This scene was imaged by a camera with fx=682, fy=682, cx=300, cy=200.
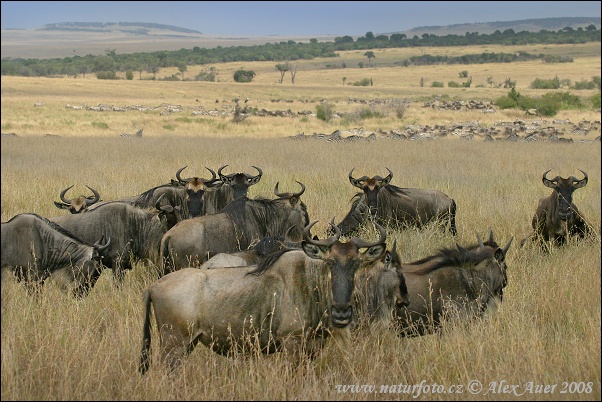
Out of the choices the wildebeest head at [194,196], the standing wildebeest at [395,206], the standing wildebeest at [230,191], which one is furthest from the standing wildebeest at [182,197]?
the standing wildebeest at [395,206]

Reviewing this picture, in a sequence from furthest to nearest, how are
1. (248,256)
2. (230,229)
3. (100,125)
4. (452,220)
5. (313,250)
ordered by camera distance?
(100,125), (452,220), (230,229), (248,256), (313,250)

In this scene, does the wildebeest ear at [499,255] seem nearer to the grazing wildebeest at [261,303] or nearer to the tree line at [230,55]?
the grazing wildebeest at [261,303]

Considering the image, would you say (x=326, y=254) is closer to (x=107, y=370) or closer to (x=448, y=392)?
(x=448, y=392)

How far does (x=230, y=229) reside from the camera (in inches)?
295

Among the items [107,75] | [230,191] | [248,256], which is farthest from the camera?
[107,75]

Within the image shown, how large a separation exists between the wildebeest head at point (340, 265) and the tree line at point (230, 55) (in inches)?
3118

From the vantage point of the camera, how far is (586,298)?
596cm

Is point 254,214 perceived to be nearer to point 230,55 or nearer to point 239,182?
point 239,182

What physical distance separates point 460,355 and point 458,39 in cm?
14198

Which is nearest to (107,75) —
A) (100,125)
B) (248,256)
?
(100,125)

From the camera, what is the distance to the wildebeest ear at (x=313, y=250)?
4.54m

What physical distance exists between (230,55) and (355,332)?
12408 centimetres

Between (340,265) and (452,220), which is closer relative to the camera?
(340,265)

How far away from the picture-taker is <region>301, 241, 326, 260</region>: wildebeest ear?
454 cm
